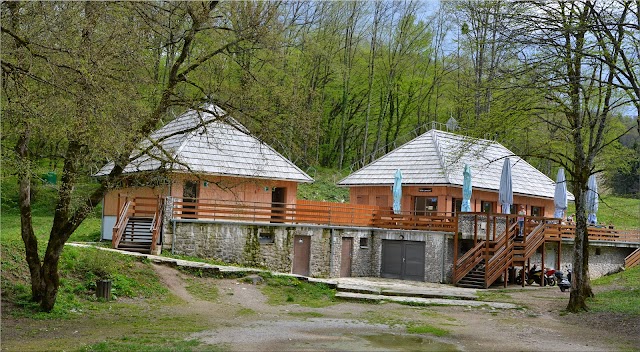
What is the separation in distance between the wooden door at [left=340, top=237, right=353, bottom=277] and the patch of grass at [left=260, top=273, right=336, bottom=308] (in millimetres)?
6047

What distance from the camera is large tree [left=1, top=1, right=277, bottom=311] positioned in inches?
459

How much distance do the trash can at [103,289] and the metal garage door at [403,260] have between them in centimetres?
1462

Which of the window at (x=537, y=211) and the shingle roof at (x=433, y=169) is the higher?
the shingle roof at (x=433, y=169)

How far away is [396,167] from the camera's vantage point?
34.1m

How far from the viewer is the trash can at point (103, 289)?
1747cm

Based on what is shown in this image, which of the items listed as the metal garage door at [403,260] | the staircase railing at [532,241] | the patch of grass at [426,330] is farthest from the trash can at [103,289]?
the staircase railing at [532,241]

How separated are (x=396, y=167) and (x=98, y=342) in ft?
77.7

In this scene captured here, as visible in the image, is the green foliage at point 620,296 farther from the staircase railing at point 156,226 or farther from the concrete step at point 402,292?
the staircase railing at point 156,226

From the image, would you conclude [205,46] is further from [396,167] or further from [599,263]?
[599,263]

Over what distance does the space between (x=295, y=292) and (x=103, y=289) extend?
650cm

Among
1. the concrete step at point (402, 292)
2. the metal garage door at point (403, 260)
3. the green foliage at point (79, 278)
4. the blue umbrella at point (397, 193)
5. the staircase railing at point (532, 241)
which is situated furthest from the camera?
the blue umbrella at point (397, 193)

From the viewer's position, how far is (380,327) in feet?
50.5

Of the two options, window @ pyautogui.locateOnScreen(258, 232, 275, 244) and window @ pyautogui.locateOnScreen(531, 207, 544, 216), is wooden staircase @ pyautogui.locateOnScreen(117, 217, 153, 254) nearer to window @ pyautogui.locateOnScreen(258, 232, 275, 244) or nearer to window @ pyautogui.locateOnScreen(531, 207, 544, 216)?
window @ pyautogui.locateOnScreen(258, 232, 275, 244)

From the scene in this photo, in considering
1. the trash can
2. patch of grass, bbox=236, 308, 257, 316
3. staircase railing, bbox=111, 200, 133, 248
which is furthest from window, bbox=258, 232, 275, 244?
the trash can
